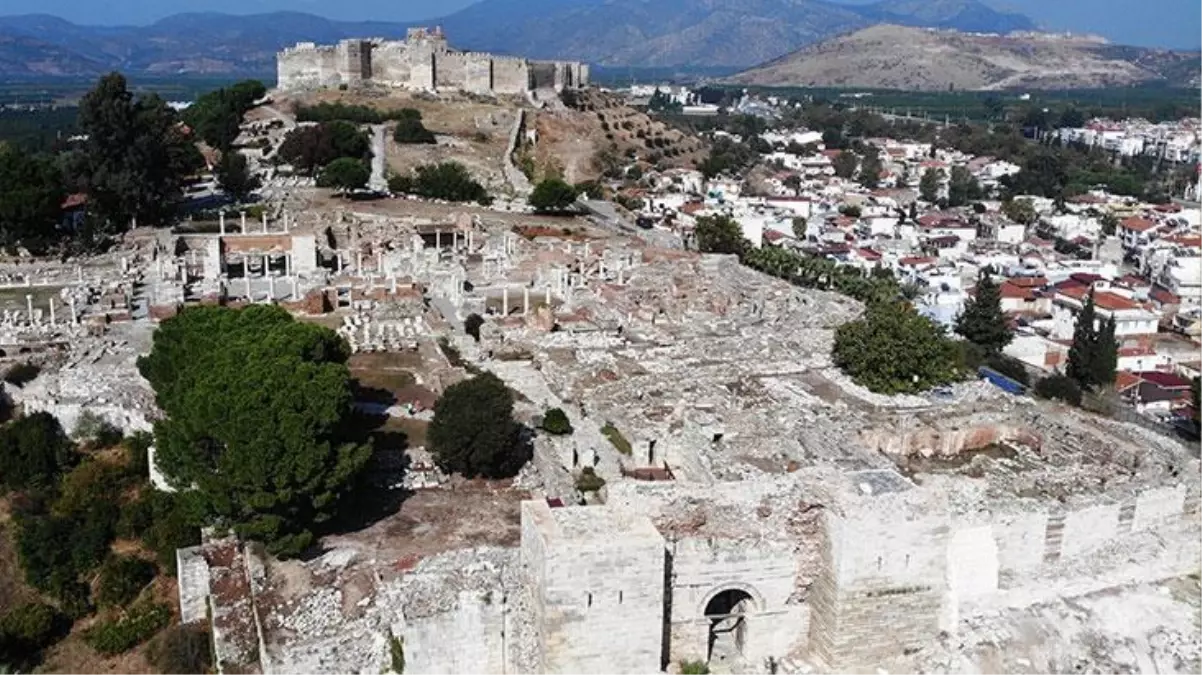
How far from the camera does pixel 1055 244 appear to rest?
2454 inches

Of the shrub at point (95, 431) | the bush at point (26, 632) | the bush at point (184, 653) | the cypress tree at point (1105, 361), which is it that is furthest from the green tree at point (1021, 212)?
the bush at point (26, 632)

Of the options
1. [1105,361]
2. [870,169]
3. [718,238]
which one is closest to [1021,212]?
[870,169]

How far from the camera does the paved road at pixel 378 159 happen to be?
47.8 metres

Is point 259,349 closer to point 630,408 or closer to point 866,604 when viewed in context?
point 630,408

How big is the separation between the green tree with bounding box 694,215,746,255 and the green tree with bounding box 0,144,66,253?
77.0 ft

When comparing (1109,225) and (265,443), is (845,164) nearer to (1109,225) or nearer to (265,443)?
(1109,225)

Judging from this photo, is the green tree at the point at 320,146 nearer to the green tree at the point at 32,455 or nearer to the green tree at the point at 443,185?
the green tree at the point at 443,185

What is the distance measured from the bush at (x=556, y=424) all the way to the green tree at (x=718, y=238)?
2317 cm

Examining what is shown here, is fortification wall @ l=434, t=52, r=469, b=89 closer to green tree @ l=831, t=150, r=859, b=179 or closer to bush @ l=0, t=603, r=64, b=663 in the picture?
green tree @ l=831, t=150, r=859, b=179

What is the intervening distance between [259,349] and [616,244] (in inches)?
925

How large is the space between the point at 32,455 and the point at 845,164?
78.6 meters

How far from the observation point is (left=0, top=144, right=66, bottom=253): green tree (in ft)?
116

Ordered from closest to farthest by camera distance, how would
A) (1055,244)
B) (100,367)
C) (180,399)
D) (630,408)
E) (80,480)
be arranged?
(180,399), (80,480), (630,408), (100,367), (1055,244)

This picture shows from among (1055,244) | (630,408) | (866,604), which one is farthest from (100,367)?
(1055,244)
